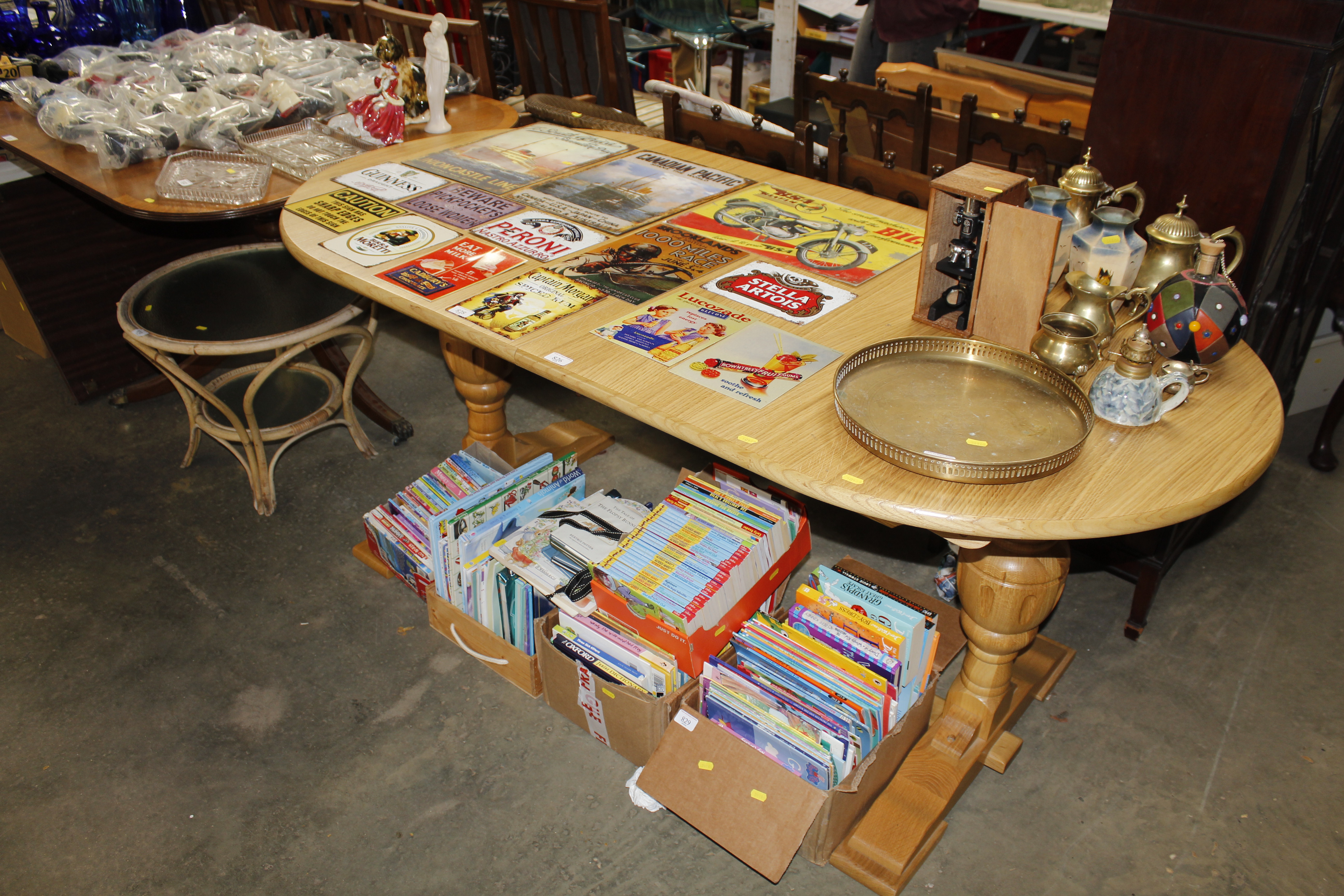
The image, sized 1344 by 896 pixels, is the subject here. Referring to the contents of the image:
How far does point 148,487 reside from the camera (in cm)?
264

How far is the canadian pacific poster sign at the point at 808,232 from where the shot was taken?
1.86 m

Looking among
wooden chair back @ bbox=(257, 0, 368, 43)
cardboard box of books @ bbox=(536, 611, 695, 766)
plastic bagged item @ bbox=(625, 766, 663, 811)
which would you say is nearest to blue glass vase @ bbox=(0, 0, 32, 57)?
wooden chair back @ bbox=(257, 0, 368, 43)

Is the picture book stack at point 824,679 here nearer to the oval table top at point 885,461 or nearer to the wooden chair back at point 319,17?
the oval table top at point 885,461

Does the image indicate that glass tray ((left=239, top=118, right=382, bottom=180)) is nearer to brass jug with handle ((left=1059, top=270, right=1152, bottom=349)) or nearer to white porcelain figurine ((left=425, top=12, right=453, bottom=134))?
white porcelain figurine ((left=425, top=12, right=453, bottom=134))

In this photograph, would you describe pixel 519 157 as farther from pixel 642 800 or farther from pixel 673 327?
pixel 642 800

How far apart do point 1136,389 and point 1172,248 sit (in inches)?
15.3

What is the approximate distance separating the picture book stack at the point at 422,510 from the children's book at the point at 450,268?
0.53 meters

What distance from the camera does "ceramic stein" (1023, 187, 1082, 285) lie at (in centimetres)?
160

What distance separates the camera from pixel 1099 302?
57.7 inches

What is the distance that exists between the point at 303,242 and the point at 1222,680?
2.24m

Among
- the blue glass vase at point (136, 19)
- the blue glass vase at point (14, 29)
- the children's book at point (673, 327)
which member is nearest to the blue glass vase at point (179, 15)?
the blue glass vase at point (136, 19)

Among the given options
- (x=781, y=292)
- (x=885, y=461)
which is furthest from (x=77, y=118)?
(x=885, y=461)

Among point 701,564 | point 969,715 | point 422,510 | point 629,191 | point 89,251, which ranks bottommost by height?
point 969,715

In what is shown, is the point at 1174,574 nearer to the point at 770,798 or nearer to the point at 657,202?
the point at 770,798
